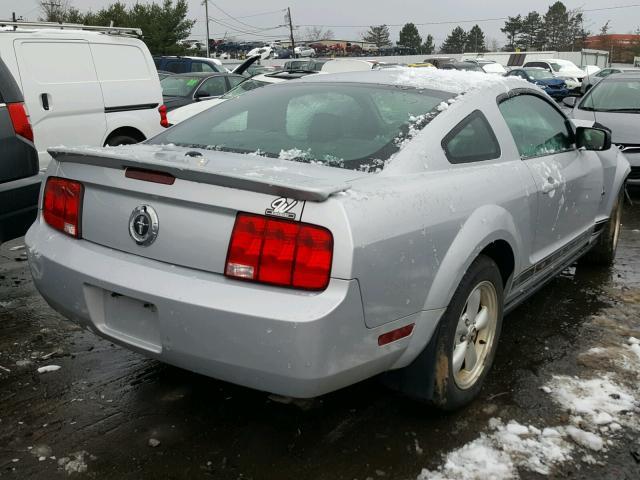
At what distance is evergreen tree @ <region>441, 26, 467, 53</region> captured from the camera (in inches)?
3713

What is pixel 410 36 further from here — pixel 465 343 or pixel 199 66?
pixel 465 343

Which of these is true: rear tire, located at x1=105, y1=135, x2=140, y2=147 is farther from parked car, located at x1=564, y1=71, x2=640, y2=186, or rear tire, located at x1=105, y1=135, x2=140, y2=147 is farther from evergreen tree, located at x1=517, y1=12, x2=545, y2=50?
evergreen tree, located at x1=517, y1=12, x2=545, y2=50

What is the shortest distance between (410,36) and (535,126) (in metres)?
91.6

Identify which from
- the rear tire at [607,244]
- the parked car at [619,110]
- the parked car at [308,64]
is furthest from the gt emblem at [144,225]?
the parked car at [308,64]

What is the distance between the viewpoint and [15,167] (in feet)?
13.0

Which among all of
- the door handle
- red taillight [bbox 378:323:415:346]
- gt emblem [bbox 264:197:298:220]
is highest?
gt emblem [bbox 264:197:298:220]

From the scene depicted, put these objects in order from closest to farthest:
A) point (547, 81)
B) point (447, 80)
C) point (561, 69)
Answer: point (447, 80), point (547, 81), point (561, 69)

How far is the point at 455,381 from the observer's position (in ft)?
9.09

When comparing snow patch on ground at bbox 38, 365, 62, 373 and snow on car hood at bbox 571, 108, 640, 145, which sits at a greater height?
snow on car hood at bbox 571, 108, 640, 145

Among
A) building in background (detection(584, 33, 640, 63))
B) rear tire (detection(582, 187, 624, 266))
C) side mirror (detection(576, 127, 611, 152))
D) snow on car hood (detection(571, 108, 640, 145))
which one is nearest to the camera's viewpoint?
side mirror (detection(576, 127, 611, 152))

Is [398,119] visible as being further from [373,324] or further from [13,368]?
[13,368]

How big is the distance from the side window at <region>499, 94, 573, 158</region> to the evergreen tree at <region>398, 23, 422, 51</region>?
89.8 m

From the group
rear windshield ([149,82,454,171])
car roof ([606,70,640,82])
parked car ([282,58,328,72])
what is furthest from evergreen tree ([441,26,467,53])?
rear windshield ([149,82,454,171])

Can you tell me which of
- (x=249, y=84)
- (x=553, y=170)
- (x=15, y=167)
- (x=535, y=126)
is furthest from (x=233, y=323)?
(x=249, y=84)
